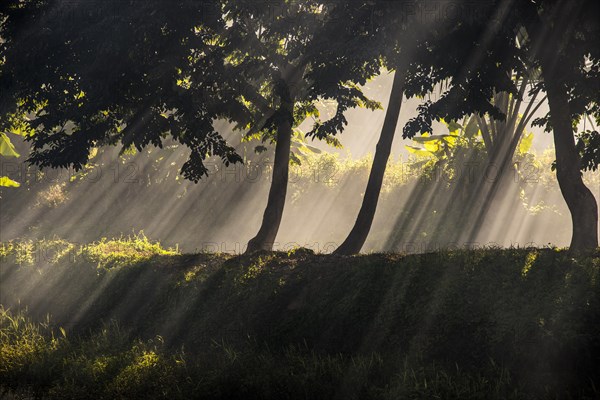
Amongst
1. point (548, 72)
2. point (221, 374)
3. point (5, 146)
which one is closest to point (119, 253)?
point (5, 146)

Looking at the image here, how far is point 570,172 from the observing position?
12.7 meters

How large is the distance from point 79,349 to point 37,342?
1.27 metres

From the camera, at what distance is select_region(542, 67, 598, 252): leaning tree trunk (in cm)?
1247

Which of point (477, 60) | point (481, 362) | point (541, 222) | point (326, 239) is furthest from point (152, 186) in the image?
point (481, 362)

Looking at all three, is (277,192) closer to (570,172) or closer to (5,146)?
(570,172)

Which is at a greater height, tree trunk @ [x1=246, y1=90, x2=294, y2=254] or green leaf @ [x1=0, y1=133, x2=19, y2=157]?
tree trunk @ [x1=246, y1=90, x2=294, y2=254]

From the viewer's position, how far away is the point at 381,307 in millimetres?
10773

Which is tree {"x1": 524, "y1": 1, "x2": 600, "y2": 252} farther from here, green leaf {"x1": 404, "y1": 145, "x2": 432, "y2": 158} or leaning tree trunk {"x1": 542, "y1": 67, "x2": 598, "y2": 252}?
green leaf {"x1": 404, "y1": 145, "x2": 432, "y2": 158}

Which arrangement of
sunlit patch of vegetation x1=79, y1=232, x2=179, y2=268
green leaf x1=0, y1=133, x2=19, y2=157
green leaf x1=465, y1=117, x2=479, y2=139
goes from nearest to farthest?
sunlit patch of vegetation x1=79, y1=232, x2=179, y2=268, green leaf x1=0, y1=133, x2=19, y2=157, green leaf x1=465, y1=117, x2=479, y2=139

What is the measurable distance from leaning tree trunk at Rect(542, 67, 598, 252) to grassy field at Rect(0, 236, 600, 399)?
128cm

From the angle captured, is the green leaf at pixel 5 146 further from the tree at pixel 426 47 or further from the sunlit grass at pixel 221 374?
the tree at pixel 426 47

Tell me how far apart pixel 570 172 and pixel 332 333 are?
5.90m

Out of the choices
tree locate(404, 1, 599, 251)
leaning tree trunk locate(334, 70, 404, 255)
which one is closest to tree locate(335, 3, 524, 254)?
tree locate(404, 1, 599, 251)

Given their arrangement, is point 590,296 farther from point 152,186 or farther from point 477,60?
point 152,186
